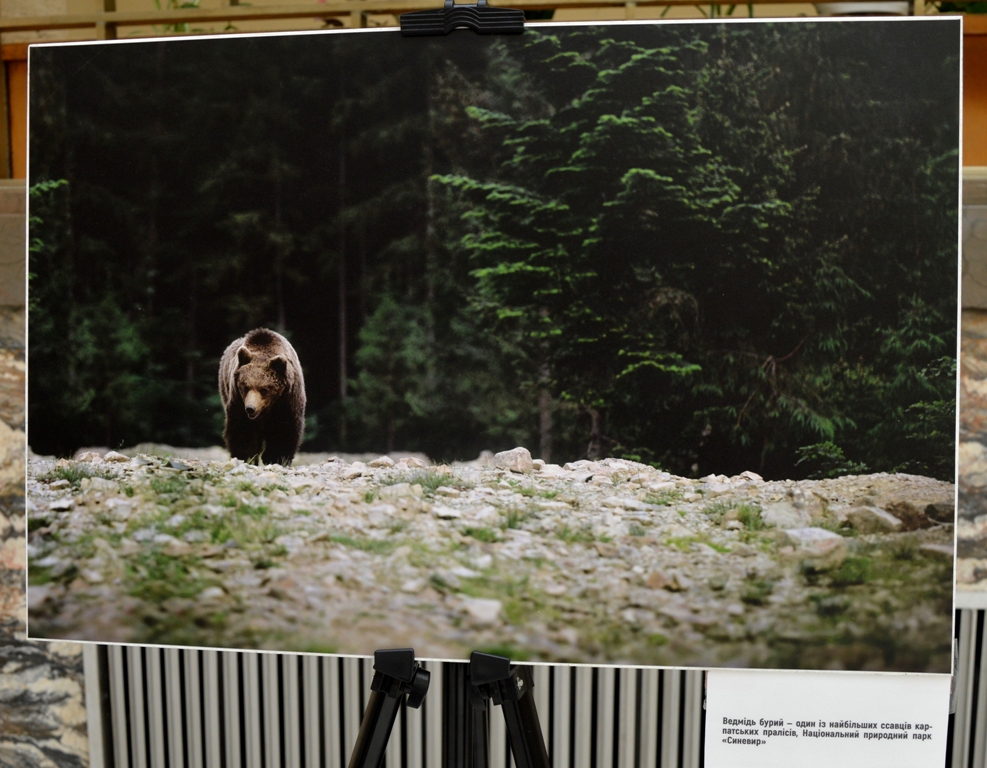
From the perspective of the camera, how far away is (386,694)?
1.22m

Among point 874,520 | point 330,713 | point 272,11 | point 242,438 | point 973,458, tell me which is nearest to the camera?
point 874,520

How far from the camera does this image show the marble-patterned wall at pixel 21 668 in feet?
5.81

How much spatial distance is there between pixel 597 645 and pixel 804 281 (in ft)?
2.29

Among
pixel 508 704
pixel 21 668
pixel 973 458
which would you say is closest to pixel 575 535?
pixel 508 704

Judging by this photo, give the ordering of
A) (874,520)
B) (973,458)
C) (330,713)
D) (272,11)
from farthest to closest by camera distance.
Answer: (330,713) → (973,458) → (272,11) → (874,520)

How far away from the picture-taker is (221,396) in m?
1.28

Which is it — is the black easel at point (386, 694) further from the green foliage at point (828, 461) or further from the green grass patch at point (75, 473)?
the green foliage at point (828, 461)

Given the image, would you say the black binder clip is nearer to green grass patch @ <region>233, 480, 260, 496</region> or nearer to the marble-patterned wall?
green grass patch @ <region>233, 480, 260, 496</region>

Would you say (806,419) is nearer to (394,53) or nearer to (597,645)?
(597,645)

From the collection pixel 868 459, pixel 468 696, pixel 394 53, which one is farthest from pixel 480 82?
pixel 468 696

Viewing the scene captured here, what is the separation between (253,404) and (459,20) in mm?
747

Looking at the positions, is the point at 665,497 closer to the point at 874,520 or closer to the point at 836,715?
the point at 874,520

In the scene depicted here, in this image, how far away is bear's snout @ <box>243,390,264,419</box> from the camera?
1260 millimetres

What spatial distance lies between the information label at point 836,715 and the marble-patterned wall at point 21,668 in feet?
5.21
